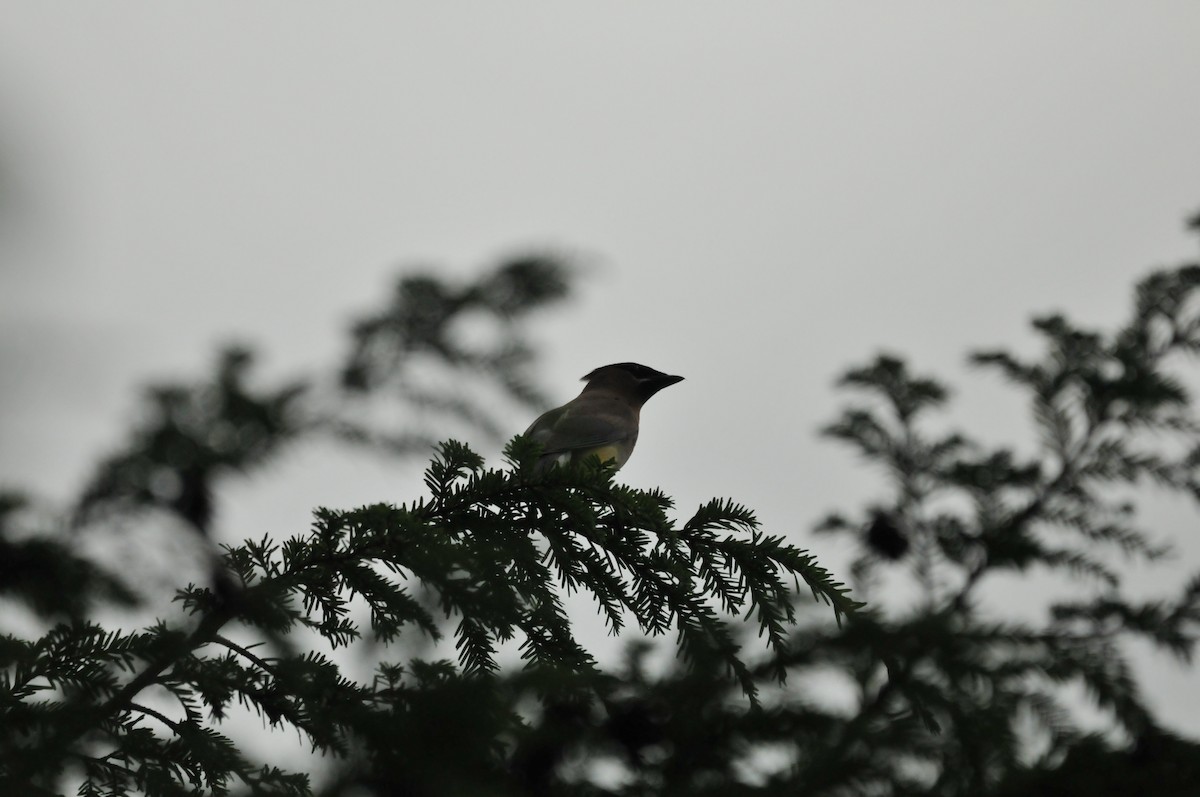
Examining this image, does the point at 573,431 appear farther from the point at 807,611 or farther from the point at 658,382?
the point at 807,611

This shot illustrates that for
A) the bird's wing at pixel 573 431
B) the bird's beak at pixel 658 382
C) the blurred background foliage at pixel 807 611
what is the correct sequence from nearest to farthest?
the blurred background foliage at pixel 807 611 < the bird's wing at pixel 573 431 < the bird's beak at pixel 658 382

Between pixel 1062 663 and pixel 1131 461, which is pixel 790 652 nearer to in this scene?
pixel 1062 663

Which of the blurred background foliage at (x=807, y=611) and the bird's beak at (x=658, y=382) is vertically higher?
the bird's beak at (x=658, y=382)

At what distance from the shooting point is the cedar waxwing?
619cm

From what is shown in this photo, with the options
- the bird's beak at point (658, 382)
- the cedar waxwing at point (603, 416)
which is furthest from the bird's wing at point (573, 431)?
the bird's beak at point (658, 382)

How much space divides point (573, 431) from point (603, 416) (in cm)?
36

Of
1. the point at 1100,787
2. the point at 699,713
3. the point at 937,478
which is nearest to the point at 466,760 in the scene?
the point at 699,713

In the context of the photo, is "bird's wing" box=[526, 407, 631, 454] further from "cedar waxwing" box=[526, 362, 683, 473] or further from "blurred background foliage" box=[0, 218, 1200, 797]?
"blurred background foliage" box=[0, 218, 1200, 797]

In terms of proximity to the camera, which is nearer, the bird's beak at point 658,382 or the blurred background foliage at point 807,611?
the blurred background foliage at point 807,611

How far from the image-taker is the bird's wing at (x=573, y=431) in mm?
6129

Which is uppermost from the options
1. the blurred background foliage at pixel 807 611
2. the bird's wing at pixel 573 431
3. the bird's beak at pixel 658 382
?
the bird's beak at pixel 658 382

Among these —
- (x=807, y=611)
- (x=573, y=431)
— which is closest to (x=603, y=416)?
(x=573, y=431)

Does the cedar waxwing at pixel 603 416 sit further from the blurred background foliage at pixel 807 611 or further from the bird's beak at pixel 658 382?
the blurred background foliage at pixel 807 611

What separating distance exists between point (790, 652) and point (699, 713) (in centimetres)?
15
